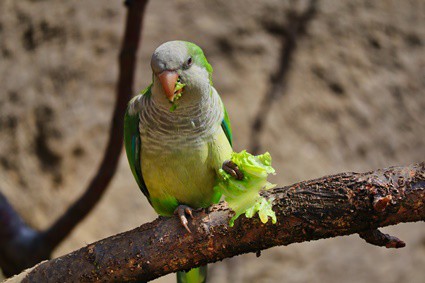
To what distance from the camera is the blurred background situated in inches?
177

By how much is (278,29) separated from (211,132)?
8.11 feet

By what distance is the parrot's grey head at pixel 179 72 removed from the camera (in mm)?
2359

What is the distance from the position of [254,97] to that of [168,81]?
2.48 meters

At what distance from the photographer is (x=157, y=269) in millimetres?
2312

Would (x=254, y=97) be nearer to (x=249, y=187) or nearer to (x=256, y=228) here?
(x=249, y=187)

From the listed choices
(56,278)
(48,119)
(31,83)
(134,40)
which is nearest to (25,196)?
(48,119)

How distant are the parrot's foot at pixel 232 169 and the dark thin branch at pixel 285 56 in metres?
2.19

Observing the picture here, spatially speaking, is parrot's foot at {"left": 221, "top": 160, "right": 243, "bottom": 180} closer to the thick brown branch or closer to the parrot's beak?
the thick brown branch

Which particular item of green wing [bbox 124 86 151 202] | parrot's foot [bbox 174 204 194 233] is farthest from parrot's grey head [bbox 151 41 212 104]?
parrot's foot [bbox 174 204 194 233]

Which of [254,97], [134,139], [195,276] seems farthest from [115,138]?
Result: [254,97]

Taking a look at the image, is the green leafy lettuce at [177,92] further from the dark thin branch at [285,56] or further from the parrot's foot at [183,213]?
the dark thin branch at [285,56]

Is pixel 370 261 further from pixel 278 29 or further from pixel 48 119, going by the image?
pixel 48 119

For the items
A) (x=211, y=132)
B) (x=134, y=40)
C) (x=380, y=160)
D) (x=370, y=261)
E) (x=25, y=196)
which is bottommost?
(x=370, y=261)

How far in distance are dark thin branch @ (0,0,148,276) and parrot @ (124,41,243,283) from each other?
81cm
